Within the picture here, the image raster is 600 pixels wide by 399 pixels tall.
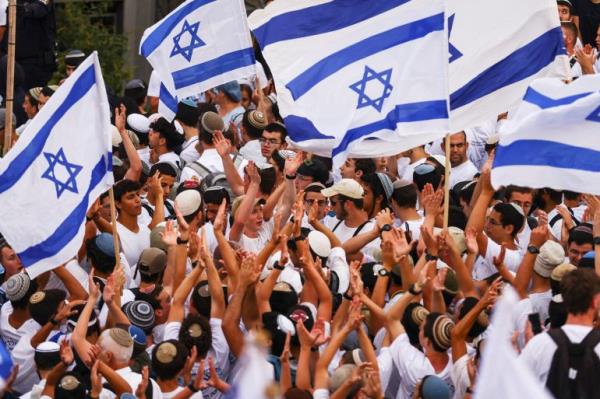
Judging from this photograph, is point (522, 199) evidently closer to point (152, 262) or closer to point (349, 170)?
point (349, 170)

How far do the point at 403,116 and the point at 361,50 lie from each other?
0.57 metres

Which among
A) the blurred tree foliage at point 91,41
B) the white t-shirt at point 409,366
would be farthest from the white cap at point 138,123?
the white t-shirt at point 409,366

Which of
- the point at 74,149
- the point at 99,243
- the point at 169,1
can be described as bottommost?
the point at 169,1

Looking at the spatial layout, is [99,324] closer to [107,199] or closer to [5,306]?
[5,306]

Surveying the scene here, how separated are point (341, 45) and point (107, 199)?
7.43 ft

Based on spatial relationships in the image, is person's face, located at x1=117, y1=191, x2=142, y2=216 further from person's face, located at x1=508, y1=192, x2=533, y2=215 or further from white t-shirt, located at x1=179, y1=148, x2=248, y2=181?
person's face, located at x1=508, y1=192, x2=533, y2=215

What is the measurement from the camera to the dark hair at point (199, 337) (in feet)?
32.3

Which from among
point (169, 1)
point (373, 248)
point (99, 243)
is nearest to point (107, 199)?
point (99, 243)

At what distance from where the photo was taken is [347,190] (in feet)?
39.0

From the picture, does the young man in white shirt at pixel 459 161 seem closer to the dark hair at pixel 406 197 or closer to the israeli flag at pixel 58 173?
the dark hair at pixel 406 197

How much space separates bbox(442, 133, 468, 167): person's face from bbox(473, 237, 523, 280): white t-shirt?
2.32 m

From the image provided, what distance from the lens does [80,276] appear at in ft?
36.8

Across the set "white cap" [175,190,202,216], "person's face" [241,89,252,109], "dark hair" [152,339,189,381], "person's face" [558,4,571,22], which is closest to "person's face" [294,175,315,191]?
"white cap" [175,190,202,216]

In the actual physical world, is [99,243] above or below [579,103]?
below
